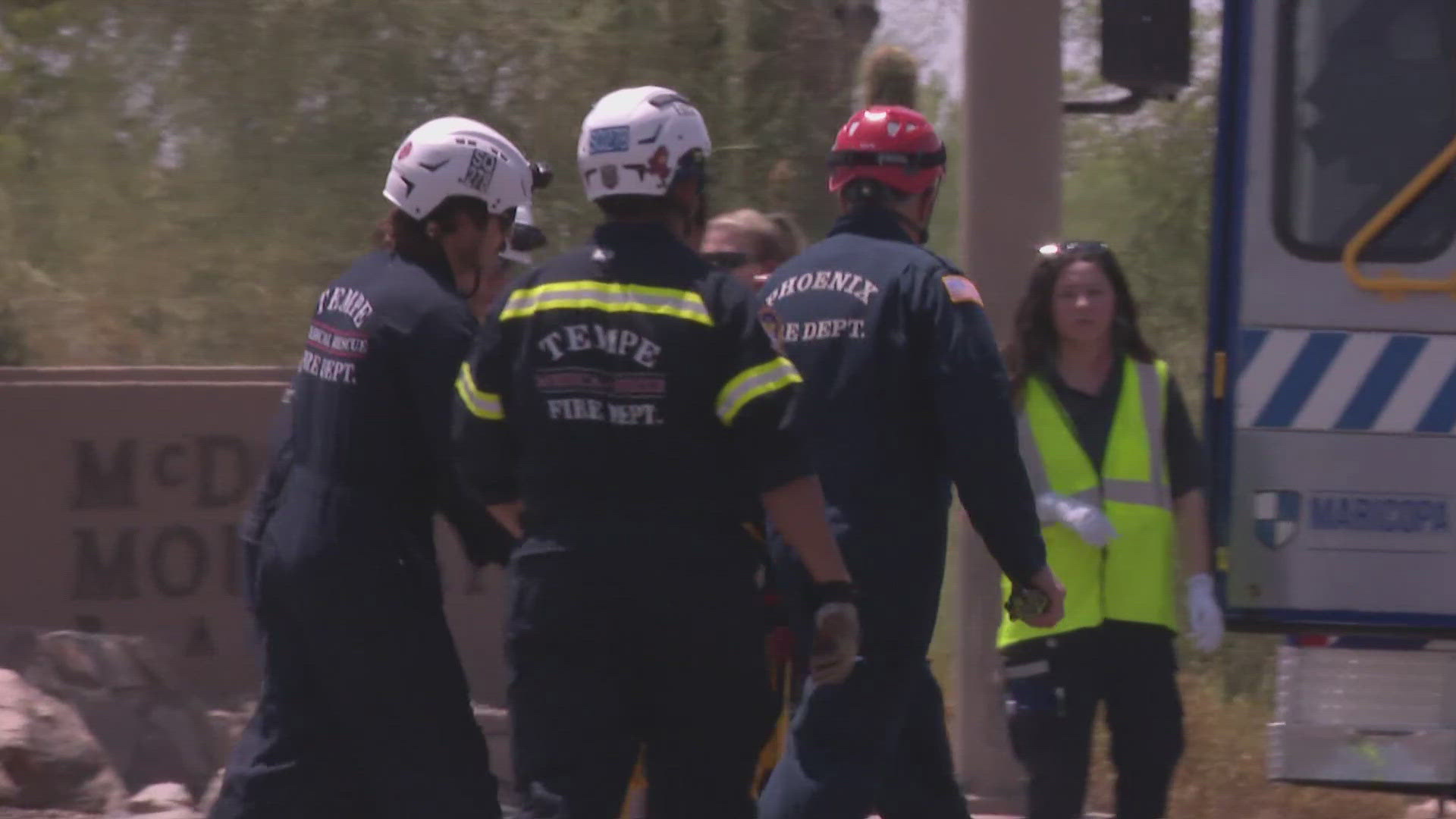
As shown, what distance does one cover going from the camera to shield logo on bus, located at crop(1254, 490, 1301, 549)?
5.76 meters

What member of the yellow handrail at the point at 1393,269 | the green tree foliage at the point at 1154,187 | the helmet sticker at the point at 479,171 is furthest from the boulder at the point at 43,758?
the green tree foliage at the point at 1154,187

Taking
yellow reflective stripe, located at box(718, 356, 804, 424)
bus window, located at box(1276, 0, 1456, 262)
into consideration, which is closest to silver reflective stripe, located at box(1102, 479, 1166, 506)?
bus window, located at box(1276, 0, 1456, 262)

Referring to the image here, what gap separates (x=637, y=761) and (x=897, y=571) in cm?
76

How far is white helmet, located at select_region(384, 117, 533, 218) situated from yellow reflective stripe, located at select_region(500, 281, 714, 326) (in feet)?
2.11

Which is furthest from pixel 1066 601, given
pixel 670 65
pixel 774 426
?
pixel 670 65

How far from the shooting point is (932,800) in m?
5.01

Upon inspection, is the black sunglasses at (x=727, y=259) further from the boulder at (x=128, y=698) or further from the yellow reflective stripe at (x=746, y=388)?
the boulder at (x=128, y=698)

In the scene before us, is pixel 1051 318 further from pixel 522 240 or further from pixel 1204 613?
pixel 522 240

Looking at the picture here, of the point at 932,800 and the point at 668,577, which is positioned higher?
the point at 668,577

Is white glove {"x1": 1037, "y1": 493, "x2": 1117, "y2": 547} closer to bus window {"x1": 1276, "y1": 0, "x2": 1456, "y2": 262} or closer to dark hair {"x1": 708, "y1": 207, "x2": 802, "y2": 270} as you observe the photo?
bus window {"x1": 1276, "y1": 0, "x2": 1456, "y2": 262}

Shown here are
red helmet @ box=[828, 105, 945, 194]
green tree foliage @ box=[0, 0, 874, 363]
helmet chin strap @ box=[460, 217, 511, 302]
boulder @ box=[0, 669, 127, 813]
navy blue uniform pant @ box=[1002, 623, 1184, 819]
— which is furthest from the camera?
green tree foliage @ box=[0, 0, 874, 363]

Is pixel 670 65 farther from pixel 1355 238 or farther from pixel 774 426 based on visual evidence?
pixel 774 426

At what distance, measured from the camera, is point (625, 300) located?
4.05m

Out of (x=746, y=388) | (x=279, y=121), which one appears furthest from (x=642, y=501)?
(x=279, y=121)
